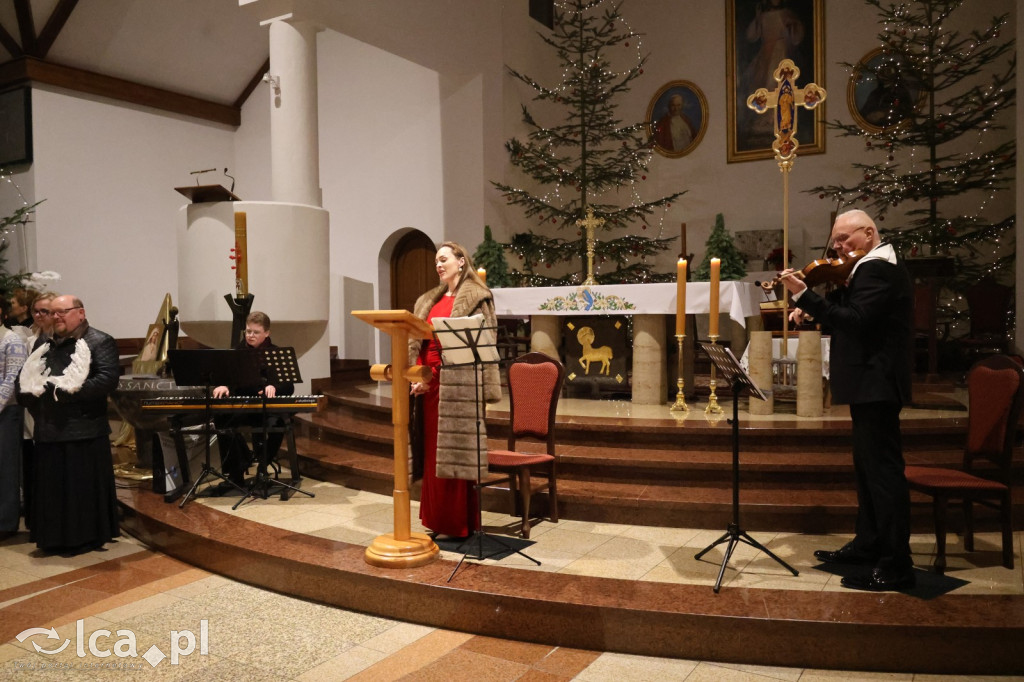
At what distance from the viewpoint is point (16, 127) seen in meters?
10.6

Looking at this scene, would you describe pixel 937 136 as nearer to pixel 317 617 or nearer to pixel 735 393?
pixel 735 393

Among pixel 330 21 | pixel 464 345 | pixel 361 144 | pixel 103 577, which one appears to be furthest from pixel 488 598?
pixel 361 144

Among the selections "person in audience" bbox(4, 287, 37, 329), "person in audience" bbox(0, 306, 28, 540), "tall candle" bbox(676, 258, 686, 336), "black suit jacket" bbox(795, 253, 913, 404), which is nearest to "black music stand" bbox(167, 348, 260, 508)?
"person in audience" bbox(0, 306, 28, 540)

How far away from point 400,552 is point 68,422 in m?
2.35

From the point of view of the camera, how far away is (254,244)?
7.77m

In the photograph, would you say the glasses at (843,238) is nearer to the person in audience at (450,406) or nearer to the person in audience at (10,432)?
the person in audience at (450,406)

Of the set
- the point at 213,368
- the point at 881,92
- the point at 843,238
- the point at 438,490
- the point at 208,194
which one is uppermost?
the point at 881,92

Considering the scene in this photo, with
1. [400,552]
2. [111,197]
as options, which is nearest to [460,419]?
[400,552]

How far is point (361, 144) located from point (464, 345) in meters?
8.24

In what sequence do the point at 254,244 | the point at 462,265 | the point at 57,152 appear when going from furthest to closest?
the point at 57,152, the point at 254,244, the point at 462,265

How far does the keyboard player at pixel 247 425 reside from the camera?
5941mm

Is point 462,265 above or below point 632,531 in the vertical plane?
above

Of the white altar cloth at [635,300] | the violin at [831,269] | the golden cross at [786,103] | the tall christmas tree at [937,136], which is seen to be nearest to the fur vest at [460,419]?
the violin at [831,269]

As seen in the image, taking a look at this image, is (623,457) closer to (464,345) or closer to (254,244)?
(464,345)
